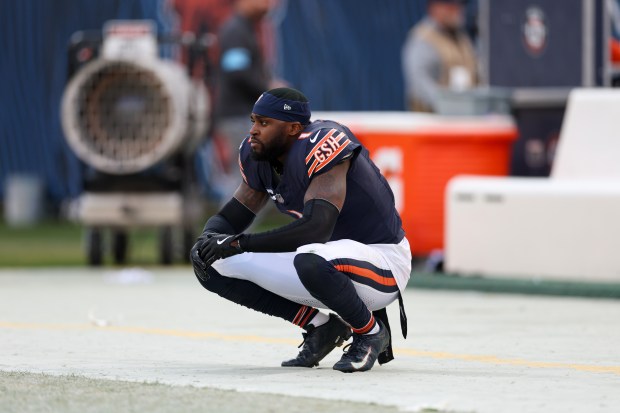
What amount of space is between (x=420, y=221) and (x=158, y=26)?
8032 mm

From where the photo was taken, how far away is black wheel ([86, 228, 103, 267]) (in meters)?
15.0

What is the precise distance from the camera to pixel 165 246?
15.1m

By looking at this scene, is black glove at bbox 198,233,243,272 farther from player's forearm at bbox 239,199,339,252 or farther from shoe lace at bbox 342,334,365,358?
shoe lace at bbox 342,334,365,358

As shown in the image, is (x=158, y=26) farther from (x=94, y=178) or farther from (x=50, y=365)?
(x=50, y=365)

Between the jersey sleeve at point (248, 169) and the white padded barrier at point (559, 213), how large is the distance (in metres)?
4.65

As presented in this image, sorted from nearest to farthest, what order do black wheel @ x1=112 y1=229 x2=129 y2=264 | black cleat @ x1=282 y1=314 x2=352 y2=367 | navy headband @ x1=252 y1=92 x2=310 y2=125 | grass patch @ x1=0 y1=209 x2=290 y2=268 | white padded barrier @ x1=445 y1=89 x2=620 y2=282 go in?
1. navy headband @ x1=252 y1=92 x2=310 y2=125
2. black cleat @ x1=282 y1=314 x2=352 y2=367
3. white padded barrier @ x1=445 y1=89 x2=620 y2=282
4. black wheel @ x1=112 y1=229 x2=129 y2=264
5. grass patch @ x1=0 y1=209 x2=290 y2=268

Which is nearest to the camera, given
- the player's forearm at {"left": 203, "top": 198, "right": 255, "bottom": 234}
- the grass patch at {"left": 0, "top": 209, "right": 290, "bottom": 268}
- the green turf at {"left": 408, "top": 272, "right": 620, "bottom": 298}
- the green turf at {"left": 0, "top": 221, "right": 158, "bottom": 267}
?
the player's forearm at {"left": 203, "top": 198, "right": 255, "bottom": 234}

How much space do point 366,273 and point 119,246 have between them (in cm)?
815

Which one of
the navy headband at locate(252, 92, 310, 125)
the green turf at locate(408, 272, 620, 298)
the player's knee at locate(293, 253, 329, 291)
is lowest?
the green turf at locate(408, 272, 620, 298)

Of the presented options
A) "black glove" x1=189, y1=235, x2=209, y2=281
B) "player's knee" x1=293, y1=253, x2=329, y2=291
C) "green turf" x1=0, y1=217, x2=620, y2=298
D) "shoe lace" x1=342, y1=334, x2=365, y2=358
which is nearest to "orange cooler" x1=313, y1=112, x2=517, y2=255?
"green turf" x1=0, y1=217, x2=620, y2=298

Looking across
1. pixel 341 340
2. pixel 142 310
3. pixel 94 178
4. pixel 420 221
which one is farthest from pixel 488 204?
pixel 341 340

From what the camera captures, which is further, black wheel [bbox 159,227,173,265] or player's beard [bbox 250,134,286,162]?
black wheel [bbox 159,227,173,265]

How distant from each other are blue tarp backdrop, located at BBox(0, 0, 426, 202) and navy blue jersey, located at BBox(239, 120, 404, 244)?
489 inches

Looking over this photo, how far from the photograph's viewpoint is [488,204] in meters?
12.7
